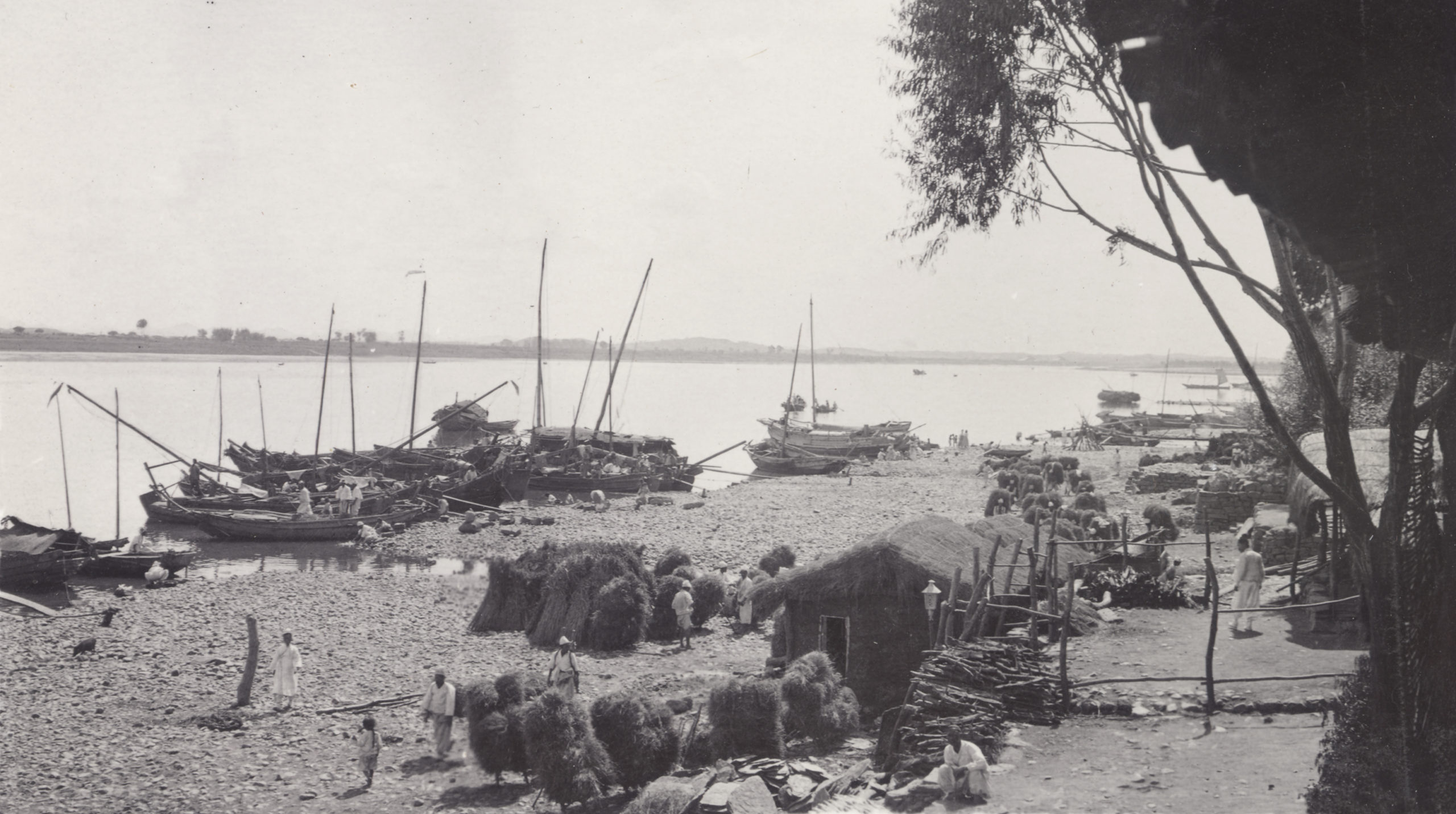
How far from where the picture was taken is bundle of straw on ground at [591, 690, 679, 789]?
11273mm

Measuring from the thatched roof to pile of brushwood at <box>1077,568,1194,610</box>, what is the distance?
1484mm

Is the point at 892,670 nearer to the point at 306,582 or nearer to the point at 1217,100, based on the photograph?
the point at 1217,100

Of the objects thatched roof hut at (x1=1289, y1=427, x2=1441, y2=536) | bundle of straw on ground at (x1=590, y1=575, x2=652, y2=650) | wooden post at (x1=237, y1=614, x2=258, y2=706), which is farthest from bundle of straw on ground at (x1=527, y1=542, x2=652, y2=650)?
thatched roof hut at (x1=1289, y1=427, x2=1441, y2=536)

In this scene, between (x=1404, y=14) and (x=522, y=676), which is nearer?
(x=1404, y=14)

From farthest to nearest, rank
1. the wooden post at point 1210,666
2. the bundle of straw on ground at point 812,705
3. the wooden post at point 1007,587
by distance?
the wooden post at point 1007,587 → the bundle of straw on ground at point 812,705 → the wooden post at point 1210,666

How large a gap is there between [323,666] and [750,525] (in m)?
17.5

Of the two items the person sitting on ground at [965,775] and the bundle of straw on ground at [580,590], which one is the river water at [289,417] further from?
the person sitting on ground at [965,775]

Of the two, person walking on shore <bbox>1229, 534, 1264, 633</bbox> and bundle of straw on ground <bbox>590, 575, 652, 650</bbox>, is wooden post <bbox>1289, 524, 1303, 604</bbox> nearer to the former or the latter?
person walking on shore <bbox>1229, 534, 1264, 633</bbox>

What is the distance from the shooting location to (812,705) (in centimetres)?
1206

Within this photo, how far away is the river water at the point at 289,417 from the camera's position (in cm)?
3831

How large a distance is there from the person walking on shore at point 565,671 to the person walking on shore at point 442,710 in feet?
4.63

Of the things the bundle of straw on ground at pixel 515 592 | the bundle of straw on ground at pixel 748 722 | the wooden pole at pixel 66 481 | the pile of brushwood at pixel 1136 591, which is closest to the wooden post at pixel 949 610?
the bundle of straw on ground at pixel 748 722

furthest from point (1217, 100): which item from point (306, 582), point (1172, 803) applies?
point (306, 582)

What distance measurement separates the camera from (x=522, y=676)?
12.6 metres
